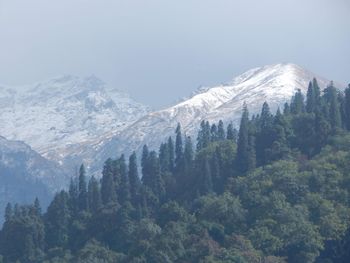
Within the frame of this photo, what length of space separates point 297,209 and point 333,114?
36.8 m

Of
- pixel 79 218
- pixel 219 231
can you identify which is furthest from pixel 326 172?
pixel 79 218

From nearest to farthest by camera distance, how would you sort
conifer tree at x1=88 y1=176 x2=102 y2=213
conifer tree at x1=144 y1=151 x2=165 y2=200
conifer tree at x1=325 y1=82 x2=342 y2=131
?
conifer tree at x1=325 y1=82 x2=342 y2=131
conifer tree at x1=88 y1=176 x2=102 y2=213
conifer tree at x1=144 y1=151 x2=165 y2=200

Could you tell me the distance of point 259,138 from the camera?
170750 millimetres

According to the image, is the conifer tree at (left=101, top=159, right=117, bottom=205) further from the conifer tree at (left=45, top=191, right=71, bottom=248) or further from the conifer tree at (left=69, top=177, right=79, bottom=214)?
the conifer tree at (left=45, top=191, right=71, bottom=248)

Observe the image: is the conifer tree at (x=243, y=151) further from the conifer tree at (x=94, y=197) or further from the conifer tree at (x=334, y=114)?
the conifer tree at (x=94, y=197)

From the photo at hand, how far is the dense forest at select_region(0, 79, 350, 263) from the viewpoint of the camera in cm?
13025

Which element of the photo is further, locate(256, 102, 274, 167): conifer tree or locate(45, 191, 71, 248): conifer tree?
→ locate(256, 102, 274, 167): conifer tree

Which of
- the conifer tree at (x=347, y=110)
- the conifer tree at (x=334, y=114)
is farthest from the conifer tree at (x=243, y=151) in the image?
the conifer tree at (x=347, y=110)

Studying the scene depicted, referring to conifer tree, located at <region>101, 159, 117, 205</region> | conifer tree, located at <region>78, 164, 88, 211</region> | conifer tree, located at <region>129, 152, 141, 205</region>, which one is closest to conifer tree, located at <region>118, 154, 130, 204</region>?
conifer tree, located at <region>129, 152, 141, 205</region>

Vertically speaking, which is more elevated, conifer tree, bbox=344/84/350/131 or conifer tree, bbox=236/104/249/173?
conifer tree, bbox=344/84/350/131

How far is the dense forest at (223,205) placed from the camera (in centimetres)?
13025

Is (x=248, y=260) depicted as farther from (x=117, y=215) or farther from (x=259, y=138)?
(x=259, y=138)

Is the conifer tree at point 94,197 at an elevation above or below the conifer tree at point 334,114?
below

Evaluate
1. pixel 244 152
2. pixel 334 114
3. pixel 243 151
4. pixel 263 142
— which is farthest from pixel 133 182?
pixel 334 114
